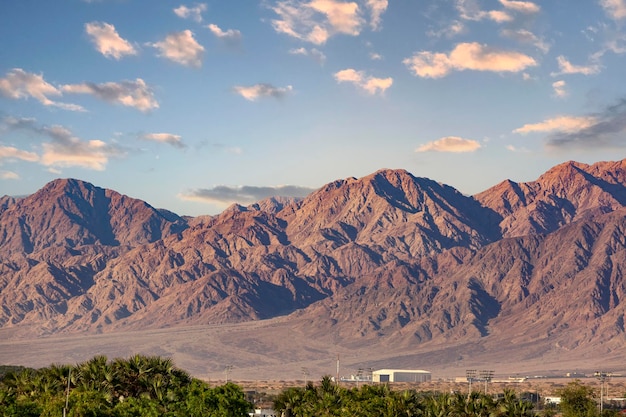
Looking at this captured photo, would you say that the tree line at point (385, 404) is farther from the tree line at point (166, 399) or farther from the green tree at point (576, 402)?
the green tree at point (576, 402)

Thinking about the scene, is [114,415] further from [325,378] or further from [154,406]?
[325,378]

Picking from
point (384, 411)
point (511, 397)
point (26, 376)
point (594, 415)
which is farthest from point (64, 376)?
point (594, 415)

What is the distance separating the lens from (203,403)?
89875 millimetres

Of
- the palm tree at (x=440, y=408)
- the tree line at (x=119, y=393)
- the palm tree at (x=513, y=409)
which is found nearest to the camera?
the tree line at (x=119, y=393)

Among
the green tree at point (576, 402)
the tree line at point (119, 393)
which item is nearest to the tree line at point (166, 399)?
the tree line at point (119, 393)

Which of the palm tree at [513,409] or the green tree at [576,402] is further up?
the palm tree at [513,409]

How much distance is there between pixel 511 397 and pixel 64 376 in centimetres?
4305

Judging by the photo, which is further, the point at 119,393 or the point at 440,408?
the point at 119,393

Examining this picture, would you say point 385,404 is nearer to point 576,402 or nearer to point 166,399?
point 166,399

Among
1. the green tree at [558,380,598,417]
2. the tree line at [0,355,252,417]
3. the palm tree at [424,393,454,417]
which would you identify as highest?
the tree line at [0,355,252,417]

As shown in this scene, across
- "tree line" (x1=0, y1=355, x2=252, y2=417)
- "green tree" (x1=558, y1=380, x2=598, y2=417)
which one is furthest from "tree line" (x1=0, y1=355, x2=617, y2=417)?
"green tree" (x1=558, y1=380, x2=598, y2=417)

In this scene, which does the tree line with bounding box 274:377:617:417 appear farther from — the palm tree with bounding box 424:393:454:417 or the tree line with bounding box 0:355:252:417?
the tree line with bounding box 0:355:252:417

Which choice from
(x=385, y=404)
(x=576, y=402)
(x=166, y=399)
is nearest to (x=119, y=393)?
(x=166, y=399)

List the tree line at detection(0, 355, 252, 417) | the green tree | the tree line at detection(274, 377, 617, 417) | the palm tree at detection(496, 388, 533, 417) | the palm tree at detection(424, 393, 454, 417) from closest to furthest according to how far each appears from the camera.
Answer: the tree line at detection(0, 355, 252, 417) < the palm tree at detection(496, 388, 533, 417) < the palm tree at detection(424, 393, 454, 417) < the tree line at detection(274, 377, 617, 417) < the green tree
